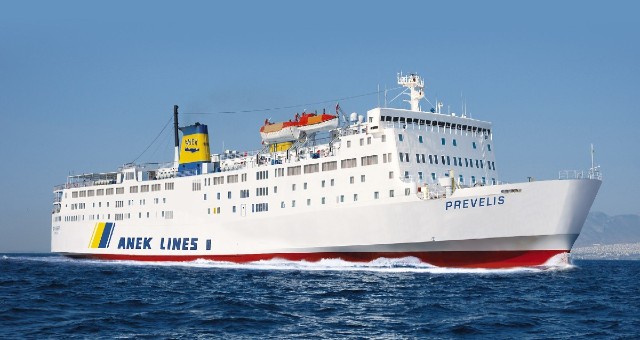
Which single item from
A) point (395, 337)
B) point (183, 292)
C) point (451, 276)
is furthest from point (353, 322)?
point (451, 276)

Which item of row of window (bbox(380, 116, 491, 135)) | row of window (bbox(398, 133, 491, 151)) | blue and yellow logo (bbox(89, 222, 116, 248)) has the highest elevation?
row of window (bbox(380, 116, 491, 135))

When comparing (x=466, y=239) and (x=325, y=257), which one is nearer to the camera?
(x=466, y=239)

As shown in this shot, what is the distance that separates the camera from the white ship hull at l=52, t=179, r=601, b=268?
99.3ft

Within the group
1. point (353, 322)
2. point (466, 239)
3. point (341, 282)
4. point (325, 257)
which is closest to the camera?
point (353, 322)

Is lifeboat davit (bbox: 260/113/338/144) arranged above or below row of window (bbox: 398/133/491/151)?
above

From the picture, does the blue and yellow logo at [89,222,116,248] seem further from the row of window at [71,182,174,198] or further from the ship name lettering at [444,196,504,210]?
the ship name lettering at [444,196,504,210]

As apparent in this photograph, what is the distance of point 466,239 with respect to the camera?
31.4 meters

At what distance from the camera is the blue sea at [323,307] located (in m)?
14.7

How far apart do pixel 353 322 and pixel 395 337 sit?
2.23m

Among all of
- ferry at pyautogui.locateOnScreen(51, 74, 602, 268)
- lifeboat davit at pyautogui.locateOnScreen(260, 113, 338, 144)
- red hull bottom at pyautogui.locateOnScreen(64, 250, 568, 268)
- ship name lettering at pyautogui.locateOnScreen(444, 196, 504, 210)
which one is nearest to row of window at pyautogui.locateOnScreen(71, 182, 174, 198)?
ferry at pyautogui.locateOnScreen(51, 74, 602, 268)

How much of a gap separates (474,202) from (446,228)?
6.02 ft

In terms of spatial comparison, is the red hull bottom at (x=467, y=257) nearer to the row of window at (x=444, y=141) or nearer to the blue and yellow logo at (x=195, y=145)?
the row of window at (x=444, y=141)

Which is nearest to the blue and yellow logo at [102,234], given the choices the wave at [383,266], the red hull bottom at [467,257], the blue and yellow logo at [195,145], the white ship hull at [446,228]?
the blue and yellow logo at [195,145]

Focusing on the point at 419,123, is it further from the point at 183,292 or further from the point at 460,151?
the point at 183,292
